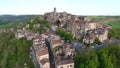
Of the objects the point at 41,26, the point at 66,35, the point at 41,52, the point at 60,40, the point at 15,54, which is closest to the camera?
the point at 41,52

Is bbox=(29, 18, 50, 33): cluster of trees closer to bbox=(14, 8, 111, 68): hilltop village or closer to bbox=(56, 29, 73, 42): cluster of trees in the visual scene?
bbox=(14, 8, 111, 68): hilltop village

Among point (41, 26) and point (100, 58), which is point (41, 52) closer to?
point (100, 58)

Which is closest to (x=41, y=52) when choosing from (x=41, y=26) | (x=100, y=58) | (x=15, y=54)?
(x=15, y=54)

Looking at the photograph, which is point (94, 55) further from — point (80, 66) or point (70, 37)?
point (70, 37)

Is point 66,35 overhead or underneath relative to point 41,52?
overhead

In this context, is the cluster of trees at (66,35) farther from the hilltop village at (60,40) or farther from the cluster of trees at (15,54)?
the cluster of trees at (15,54)

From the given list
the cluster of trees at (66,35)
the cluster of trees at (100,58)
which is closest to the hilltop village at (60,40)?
the cluster of trees at (66,35)
